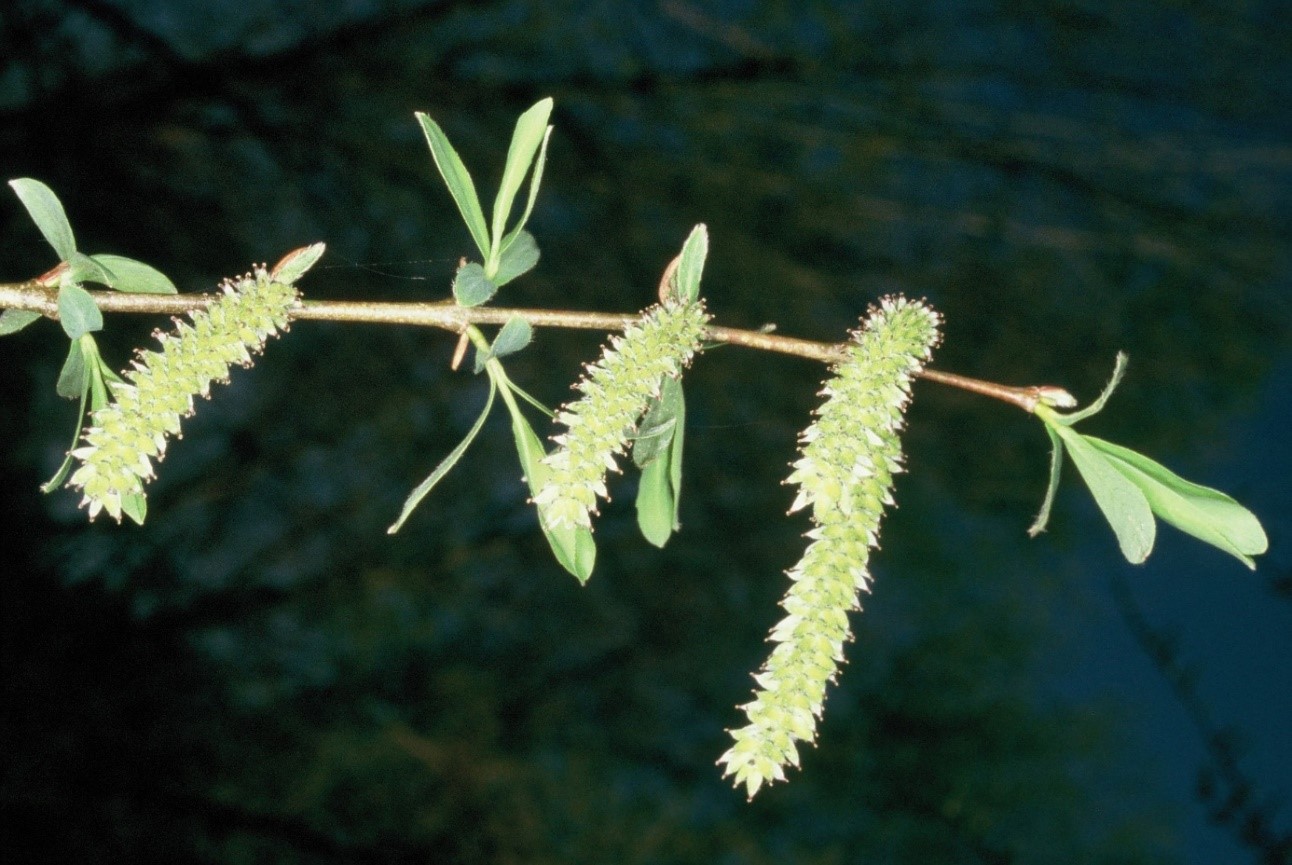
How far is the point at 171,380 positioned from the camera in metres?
0.53

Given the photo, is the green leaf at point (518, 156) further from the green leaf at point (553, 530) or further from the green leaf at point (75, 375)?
the green leaf at point (75, 375)

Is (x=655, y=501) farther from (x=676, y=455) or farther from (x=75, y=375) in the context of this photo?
(x=75, y=375)

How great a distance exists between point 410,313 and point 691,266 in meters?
0.17

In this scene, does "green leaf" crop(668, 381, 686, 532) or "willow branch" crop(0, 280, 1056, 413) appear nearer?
"willow branch" crop(0, 280, 1056, 413)

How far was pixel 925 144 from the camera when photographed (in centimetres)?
216

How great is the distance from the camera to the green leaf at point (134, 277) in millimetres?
565

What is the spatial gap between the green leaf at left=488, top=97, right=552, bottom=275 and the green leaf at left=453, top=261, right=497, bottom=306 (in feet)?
0.05

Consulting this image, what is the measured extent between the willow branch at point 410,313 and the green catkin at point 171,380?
1 centimetres

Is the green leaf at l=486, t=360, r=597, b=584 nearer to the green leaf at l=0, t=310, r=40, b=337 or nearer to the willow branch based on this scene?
the willow branch

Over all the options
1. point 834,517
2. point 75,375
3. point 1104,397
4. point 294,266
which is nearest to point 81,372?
point 75,375

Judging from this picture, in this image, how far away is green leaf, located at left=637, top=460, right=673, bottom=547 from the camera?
65 cm

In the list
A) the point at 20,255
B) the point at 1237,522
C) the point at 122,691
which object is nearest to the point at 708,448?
the point at 122,691

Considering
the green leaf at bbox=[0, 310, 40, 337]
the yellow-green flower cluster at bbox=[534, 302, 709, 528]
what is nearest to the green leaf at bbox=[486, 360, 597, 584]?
the yellow-green flower cluster at bbox=[534, 302, 709, 528]

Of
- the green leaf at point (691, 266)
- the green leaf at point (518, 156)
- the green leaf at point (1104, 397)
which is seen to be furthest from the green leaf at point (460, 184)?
the green leaf at point (1104, 397)
